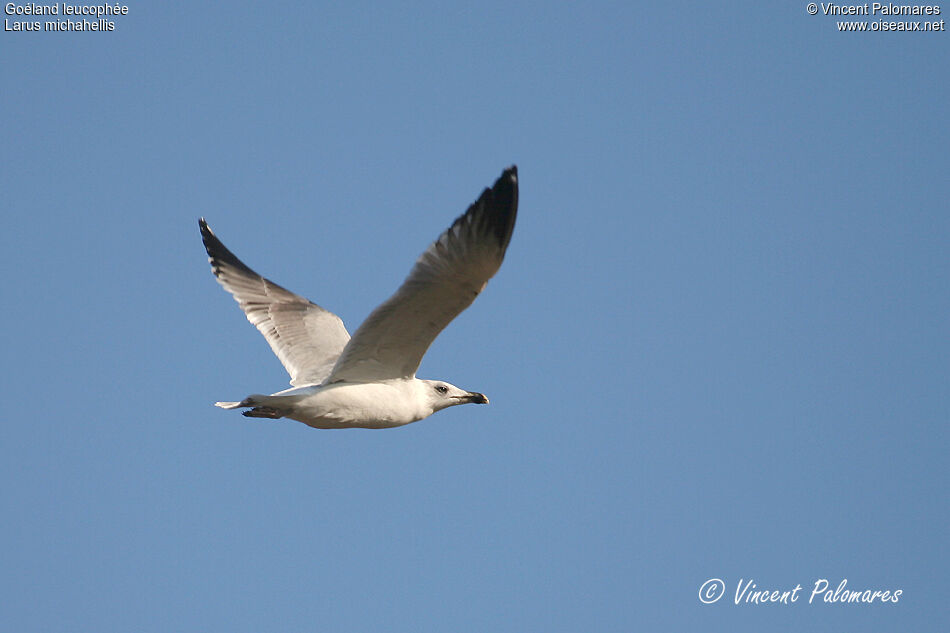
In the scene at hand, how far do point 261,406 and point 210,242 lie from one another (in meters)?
4.69

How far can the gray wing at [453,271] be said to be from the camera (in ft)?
32.3

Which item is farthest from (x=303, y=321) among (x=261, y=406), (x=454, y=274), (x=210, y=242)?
(x=454, y=274)

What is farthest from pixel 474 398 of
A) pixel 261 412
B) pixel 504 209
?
pixel 504 209

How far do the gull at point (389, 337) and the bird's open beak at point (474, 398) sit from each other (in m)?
0.01

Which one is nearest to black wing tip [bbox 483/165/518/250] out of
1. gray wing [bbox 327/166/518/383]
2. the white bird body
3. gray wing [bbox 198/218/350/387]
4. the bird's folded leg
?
gray wing [bbox 327/166/518/383]

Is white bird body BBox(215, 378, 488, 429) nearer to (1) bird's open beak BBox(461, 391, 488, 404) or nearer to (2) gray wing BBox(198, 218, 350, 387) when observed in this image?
(1) bird's open beak BBox(461, 391, 488, 404)

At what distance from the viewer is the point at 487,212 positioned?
9859 mm

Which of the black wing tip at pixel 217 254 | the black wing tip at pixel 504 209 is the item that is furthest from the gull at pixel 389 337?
the black wing tip at pixel 217 254

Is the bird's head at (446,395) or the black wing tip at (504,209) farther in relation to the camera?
the bird's head at (446,395)

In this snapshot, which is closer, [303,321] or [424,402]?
[424,402]

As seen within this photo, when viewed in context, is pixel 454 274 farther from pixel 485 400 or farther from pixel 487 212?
pixel 485 400

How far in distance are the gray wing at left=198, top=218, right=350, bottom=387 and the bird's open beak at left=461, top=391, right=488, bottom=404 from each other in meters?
1.60

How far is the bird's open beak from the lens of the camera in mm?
12367

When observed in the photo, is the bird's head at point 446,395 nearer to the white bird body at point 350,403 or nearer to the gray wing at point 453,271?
the white bird body at point 350,403
